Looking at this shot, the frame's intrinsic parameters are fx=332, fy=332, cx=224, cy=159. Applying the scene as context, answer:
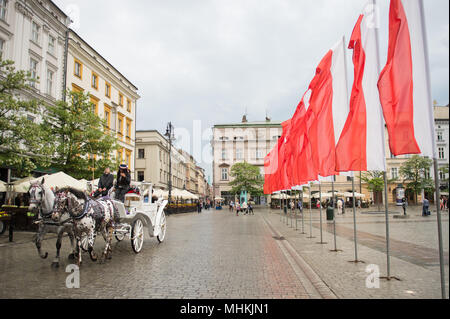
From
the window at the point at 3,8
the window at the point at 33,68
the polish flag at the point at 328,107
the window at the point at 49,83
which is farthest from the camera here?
the window at the point at 49,83

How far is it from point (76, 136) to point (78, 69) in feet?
53.0

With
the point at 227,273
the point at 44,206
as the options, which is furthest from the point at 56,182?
the point at 227,273

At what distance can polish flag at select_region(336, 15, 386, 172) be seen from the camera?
6645 millimetres

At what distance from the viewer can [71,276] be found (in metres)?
6.48

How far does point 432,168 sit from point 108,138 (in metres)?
18.9

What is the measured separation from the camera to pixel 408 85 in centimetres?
485

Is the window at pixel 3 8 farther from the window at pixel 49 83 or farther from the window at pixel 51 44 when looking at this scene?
the window at pixel 49 83

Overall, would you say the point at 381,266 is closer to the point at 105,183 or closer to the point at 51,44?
the point at 105,183

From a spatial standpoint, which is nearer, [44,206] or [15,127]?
[44,206]

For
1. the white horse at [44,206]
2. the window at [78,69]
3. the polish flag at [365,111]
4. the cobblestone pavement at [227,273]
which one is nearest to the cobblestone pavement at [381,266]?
the cobblestone pavement at [227,273]

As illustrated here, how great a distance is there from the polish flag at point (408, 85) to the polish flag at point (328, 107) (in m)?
3.68

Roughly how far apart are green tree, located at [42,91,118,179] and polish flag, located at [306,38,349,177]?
1312 cm

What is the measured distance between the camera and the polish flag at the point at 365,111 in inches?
262

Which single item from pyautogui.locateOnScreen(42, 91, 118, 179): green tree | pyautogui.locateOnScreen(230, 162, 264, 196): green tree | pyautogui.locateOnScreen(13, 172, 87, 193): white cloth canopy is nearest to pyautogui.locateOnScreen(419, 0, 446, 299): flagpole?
pyautogui.locateOnScreen(13, 172, 87, 193): white cloth canopy
